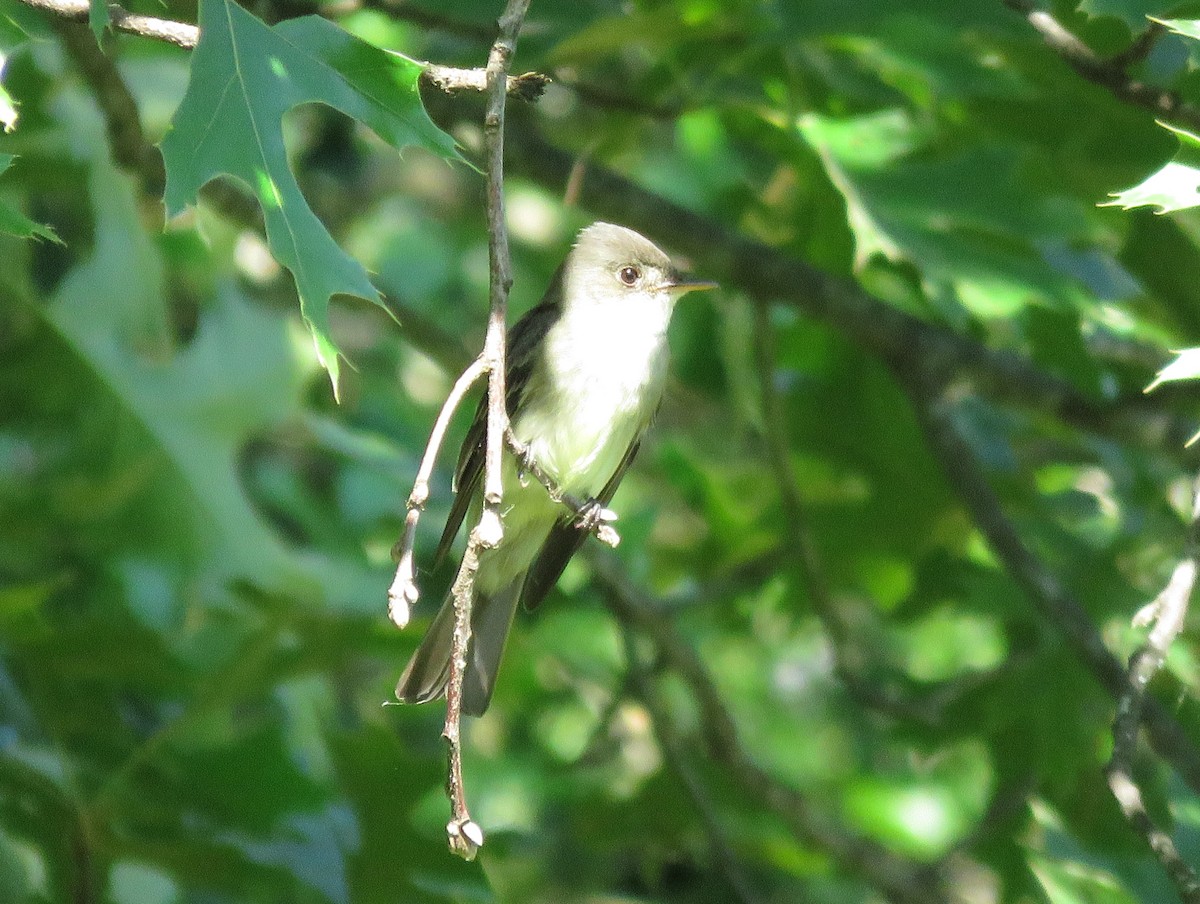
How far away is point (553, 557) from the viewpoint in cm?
451

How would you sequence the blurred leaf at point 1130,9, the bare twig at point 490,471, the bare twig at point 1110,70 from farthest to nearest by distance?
the bare twig at point 1110,70, the blurred leaf at point 1130,9, the bare twig at point 490,471

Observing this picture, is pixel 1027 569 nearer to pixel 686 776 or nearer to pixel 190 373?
pixel 686 776

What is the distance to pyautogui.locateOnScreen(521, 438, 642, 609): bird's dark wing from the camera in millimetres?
4469

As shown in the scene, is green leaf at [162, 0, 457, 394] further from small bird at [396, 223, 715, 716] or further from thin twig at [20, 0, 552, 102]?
small bird at [396, 223, 715, 716]

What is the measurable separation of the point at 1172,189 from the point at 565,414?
202cm

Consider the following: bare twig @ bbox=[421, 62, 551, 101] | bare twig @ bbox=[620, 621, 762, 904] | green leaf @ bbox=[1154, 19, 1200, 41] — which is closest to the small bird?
bare twig @ bbox=[620, 621, 762, 904]

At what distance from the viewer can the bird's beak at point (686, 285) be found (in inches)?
176

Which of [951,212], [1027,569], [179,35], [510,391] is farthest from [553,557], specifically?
[179,35]

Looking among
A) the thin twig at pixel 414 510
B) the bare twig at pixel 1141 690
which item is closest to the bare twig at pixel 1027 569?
the bare twig at pixel 1141 690

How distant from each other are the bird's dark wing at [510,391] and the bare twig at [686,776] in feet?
3.83

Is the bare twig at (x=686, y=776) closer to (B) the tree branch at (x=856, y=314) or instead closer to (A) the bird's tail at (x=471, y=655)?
(A) the bird's tail at (x=471, y=655)

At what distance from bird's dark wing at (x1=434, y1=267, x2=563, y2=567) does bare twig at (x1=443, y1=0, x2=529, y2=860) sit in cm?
121

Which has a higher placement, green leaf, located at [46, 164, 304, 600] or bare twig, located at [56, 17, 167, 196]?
bare twig, located at [56, 17, 167, 196]

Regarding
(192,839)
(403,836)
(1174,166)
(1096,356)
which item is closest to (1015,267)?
(1096,356)
